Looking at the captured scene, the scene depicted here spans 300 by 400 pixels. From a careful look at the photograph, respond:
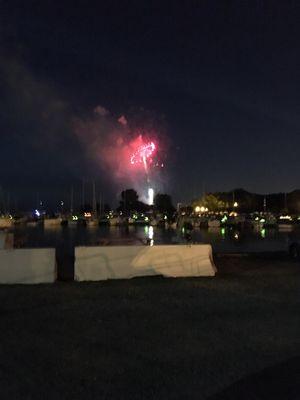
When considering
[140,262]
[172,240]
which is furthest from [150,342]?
[172,240]

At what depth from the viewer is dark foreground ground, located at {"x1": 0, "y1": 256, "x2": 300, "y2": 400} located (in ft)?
22.0

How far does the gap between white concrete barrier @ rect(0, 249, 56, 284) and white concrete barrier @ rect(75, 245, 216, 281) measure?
0.75 meters

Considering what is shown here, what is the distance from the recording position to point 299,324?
33.3 feet

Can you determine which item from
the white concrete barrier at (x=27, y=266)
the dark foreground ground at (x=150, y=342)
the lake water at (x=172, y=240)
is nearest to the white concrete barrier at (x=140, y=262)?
the white concrete barrier at (x=27, y=266)

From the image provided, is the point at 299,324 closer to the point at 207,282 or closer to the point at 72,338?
the point at 72,338

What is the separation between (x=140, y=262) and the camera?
1666cm

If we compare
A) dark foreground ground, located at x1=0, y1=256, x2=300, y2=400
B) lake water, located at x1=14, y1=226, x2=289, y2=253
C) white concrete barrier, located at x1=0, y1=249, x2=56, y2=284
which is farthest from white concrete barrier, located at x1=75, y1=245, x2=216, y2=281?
lake water, located at x1=14, y1=226, x2=289, y2=253

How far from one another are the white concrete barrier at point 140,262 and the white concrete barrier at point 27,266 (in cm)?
75

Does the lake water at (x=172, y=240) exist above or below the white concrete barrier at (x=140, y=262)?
above

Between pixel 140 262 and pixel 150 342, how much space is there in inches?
310

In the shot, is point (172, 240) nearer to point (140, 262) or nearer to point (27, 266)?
point (140, 262)

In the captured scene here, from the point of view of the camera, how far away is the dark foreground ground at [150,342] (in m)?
6.70

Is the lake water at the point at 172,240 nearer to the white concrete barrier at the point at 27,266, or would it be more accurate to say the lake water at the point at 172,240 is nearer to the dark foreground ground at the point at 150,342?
the white concrete barrier at the point at 27,266

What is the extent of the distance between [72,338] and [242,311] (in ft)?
12.2
